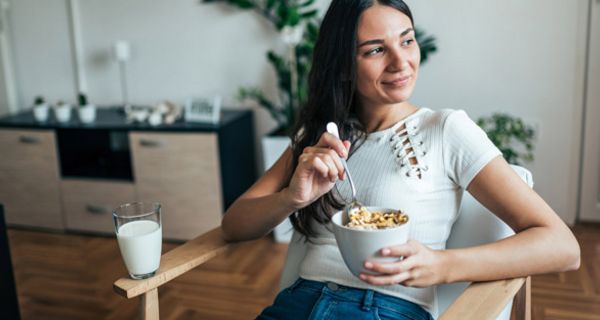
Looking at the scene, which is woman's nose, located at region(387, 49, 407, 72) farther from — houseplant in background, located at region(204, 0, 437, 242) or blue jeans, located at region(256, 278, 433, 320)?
houseplant in background, located at region(204, 0, 437, 242)

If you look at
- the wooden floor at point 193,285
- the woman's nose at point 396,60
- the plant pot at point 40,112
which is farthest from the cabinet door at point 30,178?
the woman's nose at point 396,60

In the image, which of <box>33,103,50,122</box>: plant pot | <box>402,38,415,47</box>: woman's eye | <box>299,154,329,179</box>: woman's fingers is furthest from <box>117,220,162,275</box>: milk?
<box>33,103,50,122</box>: plant pot

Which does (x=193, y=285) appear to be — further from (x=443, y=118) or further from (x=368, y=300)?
(x=443, y=118)

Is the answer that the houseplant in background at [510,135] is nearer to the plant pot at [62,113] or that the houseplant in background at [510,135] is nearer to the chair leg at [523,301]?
the chair leg at [523,301]

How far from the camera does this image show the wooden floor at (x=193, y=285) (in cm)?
250

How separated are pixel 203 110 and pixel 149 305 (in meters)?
1.97

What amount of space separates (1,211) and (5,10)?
226 centimetres

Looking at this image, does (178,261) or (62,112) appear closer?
A: (178,261)

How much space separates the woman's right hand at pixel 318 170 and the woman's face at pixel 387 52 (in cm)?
22

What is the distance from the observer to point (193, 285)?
109 inches

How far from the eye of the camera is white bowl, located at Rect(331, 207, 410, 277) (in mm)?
1059

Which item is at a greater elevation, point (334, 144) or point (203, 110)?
point (334, 144)

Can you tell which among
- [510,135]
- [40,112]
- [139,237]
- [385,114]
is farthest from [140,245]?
[40,112]

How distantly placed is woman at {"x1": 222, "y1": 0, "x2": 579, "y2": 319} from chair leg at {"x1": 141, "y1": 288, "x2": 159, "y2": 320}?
256 millimetres
